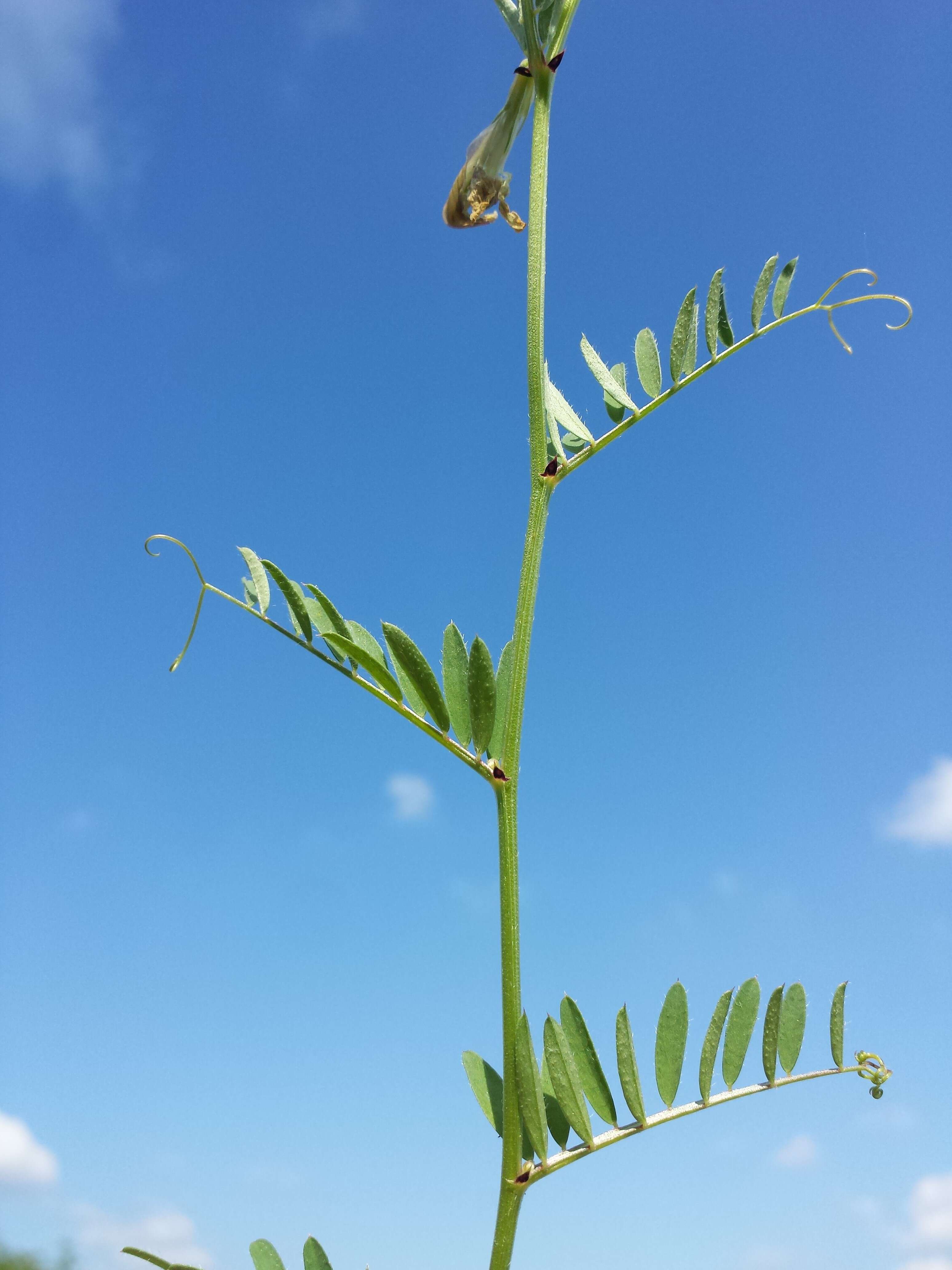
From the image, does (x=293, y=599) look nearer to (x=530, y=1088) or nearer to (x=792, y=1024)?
(x=530, y=1088)

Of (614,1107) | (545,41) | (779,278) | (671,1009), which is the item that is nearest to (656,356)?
(779,278)

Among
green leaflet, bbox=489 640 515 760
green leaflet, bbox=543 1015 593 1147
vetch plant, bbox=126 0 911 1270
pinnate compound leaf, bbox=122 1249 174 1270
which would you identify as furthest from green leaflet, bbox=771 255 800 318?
pinnate compound leaf, bbox=122 1249 174 1270

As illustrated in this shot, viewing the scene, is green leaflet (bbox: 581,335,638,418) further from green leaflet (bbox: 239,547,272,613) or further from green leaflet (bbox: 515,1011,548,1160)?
green leaflet (bbox: 515,1011,548,1160)

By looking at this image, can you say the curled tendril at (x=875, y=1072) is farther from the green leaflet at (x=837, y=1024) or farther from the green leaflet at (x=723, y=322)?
the green leaflet at (x=723, y=322)

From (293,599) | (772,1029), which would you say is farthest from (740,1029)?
(293,599)

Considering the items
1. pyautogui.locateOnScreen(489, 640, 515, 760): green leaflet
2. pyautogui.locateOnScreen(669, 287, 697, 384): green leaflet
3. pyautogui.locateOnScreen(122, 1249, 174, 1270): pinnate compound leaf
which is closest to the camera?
pyautogui.locateOnScreen(122, 1249, 174, 1270): pinnate compound leaf

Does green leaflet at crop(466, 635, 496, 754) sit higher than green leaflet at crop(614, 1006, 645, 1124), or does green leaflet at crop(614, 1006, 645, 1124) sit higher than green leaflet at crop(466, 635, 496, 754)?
green leaflet at crop(466, 635, 496, 754)

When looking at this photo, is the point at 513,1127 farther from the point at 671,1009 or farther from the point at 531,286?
the point at 531,286
